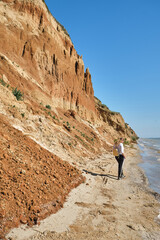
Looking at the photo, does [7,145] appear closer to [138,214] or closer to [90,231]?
[90,231]

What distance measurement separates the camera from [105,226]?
3719 mm

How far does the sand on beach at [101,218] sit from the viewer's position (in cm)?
329

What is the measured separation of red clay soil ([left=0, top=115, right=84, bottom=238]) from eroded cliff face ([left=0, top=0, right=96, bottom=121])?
401 inches

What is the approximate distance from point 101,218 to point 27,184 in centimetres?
209

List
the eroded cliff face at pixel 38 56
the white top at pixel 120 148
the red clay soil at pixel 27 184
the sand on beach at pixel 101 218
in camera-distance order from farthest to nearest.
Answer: the eroded cliff face at pixel 38 56
the white top at pixel 120 148
the red clay soil at pixel 27 184
the sand on beach at pixel 101 218

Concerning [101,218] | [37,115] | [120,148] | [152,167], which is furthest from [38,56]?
[101,218]

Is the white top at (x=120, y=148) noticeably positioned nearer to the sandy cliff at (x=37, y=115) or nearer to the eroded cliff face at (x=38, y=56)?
the sandy cliff at (x=37, y=115)

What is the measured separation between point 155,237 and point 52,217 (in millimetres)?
2321

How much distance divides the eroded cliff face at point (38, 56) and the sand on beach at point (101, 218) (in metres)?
12.0

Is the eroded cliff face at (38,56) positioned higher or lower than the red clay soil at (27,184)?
higher

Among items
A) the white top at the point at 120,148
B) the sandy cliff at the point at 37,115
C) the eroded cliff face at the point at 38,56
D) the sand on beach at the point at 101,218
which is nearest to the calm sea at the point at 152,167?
the sand on beach at the point at 101,218

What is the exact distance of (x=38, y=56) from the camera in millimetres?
21297

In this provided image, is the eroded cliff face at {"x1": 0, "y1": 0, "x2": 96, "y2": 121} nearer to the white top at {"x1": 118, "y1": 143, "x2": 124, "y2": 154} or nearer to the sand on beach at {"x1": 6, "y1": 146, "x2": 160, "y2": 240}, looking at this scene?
the white top at {"x1": 118, "y1": 143, "x2": 124, "y2": 154}

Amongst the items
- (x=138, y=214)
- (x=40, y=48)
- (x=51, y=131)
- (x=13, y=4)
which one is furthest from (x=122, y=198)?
(x=13, y=4)
